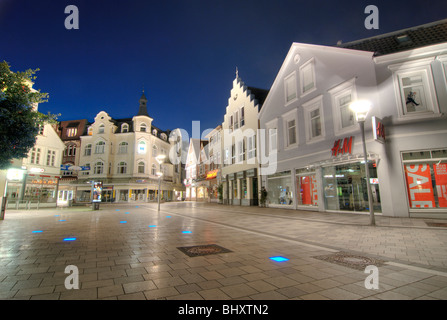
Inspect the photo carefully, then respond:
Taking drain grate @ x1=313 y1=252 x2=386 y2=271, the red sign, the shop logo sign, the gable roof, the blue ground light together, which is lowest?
drain grate @ x1=313 y1=252 x2=386 y2=271

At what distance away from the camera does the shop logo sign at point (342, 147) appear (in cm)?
1372

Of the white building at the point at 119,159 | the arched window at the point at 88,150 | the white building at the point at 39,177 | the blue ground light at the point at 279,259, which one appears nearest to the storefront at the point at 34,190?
the white building at the point at 39,177

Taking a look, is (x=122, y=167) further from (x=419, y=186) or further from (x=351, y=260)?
(x=351, y=260)

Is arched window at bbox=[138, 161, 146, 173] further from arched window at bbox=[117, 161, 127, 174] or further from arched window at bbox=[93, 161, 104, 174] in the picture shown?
arched window at bbox=[93, 161, 104, 174]

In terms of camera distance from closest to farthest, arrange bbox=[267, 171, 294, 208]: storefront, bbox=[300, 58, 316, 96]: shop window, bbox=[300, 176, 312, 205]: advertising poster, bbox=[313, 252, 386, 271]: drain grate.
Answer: bbox=[313, 252, 386, 271]: drain grate < bbox=[300, 176, 312, 205]: advertising poster < bbox=[300, 58, 316, 96]: shop window < bbox=[267, 171, 294, 208]: storefront

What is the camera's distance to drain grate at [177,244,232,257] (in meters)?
5.31

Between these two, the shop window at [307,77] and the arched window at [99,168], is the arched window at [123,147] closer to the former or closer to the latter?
the arched window at [99,168]

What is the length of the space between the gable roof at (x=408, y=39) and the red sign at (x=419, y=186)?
6284 mm

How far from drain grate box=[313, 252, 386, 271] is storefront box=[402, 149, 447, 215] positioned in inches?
351

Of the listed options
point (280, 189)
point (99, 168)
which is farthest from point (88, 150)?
point (280, 189)

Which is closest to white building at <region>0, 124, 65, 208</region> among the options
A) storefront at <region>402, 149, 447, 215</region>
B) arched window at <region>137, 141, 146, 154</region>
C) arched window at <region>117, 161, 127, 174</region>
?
arched window at <region>117, 161, 127, 174</region>

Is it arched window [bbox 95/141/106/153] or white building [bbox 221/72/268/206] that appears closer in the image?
white building [bbox 221/72/268/206]

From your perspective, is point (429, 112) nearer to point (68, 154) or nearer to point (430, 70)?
point (430, 70)

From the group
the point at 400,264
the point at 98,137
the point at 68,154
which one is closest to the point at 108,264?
the point at 400,264
